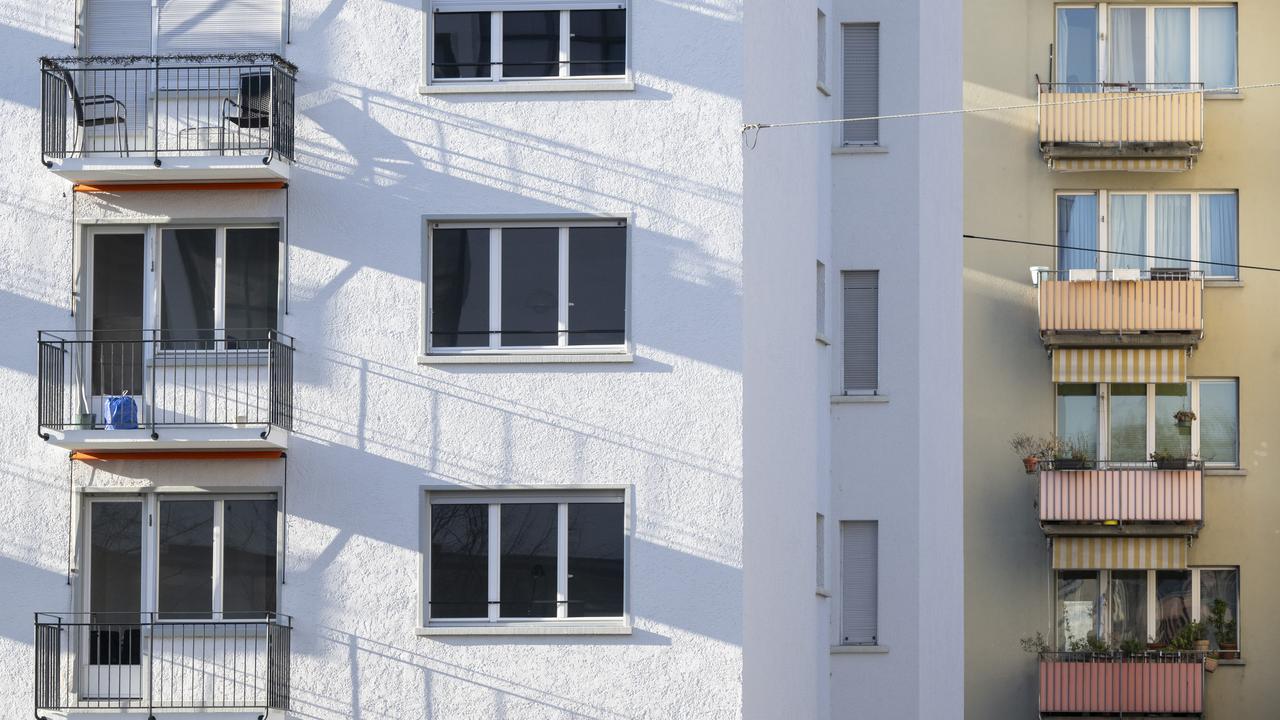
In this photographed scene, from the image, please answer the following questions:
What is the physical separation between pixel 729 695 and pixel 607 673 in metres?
1.49

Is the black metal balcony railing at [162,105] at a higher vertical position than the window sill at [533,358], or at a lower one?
higher

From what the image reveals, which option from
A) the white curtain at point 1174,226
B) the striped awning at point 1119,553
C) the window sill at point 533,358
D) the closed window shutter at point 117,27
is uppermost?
the closed window shutter at point 117,27

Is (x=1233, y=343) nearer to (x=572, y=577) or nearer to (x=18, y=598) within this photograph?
(x=572, y=577)

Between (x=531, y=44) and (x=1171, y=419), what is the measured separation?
15893 millimetres

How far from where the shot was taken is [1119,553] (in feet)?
123

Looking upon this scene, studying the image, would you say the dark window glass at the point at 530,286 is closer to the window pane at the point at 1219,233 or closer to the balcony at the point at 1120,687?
the balcony at the point at 1120,687

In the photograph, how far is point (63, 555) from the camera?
2706 centimetres

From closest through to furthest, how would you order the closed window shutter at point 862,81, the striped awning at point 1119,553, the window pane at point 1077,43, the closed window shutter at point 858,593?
the closed window shutter at point 858,593 → the closed window shutter at point 862,81 → the striped awning at point 1119,553 → the window pane at point 1077,43

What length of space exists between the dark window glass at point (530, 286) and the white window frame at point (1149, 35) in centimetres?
1451

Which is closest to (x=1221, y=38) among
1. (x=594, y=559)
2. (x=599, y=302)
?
(x=599, y=302)

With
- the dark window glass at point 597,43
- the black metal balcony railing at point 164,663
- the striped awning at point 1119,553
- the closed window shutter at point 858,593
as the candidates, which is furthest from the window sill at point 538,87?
the striped awning at point 1119,553

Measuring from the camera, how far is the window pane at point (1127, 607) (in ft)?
125

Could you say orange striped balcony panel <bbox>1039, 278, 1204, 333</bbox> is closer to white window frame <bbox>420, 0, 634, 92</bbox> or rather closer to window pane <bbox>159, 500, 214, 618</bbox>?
white window frame <bbox>420, 0, 634, 92</bbox>

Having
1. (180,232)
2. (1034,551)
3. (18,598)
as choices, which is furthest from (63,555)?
(1034,551)
